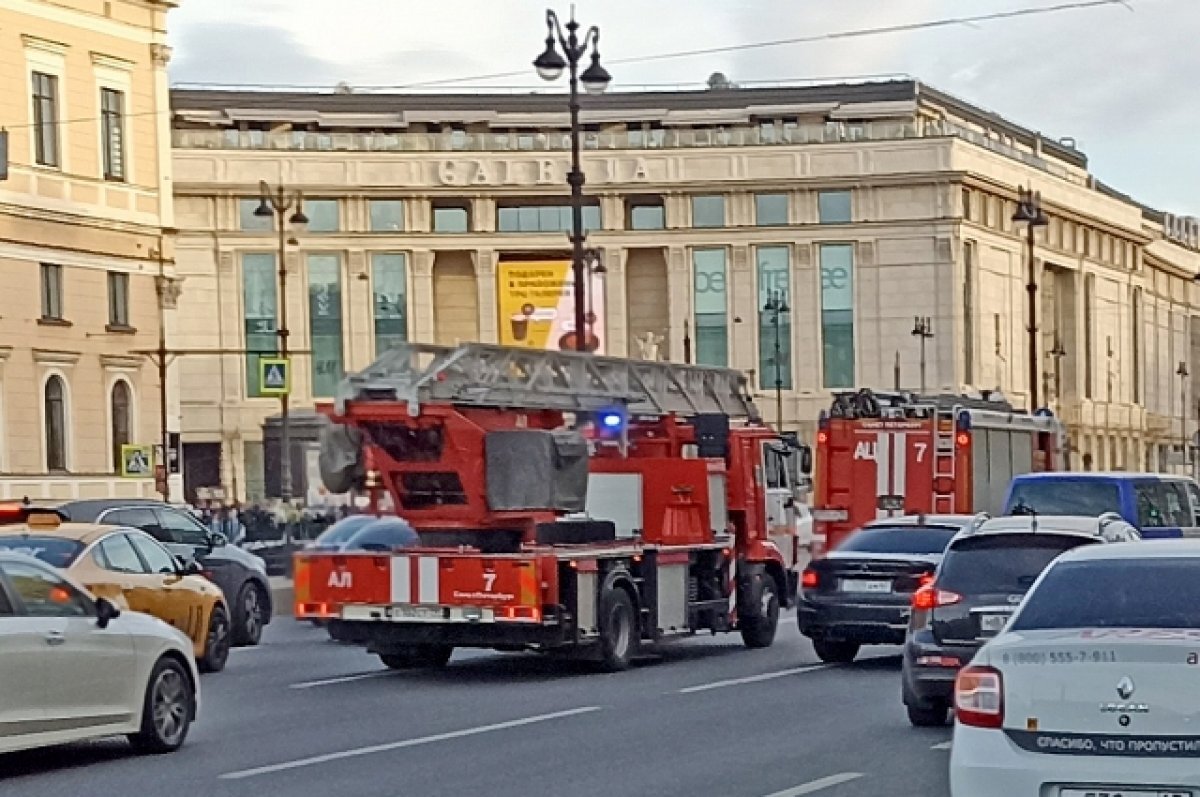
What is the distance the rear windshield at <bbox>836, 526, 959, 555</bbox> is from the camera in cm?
2416

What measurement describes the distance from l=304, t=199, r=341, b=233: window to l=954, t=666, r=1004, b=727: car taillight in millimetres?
92602

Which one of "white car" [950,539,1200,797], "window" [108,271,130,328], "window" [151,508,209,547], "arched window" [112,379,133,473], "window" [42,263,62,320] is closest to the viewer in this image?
"white car" [950,539,1200,797]

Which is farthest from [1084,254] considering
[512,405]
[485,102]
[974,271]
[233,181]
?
[512,405]

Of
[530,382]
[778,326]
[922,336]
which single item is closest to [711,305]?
[778,326]

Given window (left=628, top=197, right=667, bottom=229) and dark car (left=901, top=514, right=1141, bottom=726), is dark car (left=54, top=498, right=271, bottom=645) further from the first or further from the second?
window (left=628, top=197, right=667, bottom=229)

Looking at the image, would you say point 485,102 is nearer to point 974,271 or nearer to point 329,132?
point 329,132

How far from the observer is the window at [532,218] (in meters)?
104

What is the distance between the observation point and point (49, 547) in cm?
2206

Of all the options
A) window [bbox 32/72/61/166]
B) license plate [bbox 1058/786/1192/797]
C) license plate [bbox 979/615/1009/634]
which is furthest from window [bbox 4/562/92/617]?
window [bbox 32/72/61/166]

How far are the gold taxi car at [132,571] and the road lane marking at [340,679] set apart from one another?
1.25 m

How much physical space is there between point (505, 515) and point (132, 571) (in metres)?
3.50

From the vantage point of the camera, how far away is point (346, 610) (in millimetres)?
22734

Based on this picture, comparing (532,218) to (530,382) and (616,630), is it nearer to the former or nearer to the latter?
(530,382)

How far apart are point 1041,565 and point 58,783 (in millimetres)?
6806
